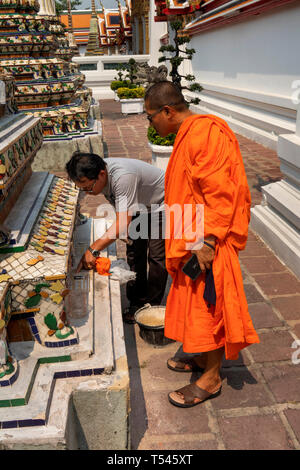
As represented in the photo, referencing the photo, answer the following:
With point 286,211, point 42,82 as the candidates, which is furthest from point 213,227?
point 42,82

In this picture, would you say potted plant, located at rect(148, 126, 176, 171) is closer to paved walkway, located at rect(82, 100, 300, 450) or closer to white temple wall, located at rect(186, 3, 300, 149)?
white temple wall, located at rect(186, 3, 300, 149)

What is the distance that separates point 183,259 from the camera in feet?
7.34

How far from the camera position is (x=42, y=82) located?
633 cm

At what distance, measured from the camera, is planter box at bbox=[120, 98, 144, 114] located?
1362cm

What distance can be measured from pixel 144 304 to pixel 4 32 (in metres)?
5.03

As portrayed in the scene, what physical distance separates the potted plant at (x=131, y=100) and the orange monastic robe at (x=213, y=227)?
39.7 ft

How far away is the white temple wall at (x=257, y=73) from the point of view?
23.9 ft

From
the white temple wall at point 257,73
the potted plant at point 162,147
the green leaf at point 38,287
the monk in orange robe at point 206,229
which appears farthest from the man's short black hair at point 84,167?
the white temple wall at point 257,73

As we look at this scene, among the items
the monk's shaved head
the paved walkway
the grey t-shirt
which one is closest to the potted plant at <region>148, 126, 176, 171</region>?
the paved walkway

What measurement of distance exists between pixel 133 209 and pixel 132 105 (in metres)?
11.9

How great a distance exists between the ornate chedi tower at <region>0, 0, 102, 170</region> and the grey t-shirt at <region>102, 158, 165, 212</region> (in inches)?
162

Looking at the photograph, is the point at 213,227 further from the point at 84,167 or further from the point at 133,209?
the point at 84,167

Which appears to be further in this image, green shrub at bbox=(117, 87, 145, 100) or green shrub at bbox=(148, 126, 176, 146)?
green shrub at bbox=(117, 87, 145, 100)

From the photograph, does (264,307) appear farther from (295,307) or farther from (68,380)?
(68,380)
